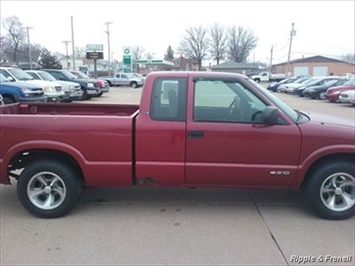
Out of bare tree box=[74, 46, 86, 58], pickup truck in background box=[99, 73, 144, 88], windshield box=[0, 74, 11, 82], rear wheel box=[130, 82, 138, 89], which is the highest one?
bare tree box=[74, 46, 86, 58]

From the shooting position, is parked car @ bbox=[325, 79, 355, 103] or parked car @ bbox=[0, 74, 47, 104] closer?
parked car @ bbox=[0, 74, 47, 104]

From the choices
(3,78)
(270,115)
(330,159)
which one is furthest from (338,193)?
(3,78)

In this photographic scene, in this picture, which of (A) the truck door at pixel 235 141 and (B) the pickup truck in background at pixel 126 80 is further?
(B) the pickup truck in background at pixel 126 80

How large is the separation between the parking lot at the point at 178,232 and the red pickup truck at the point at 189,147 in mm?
337

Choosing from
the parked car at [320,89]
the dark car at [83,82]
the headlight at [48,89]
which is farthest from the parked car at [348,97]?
the headlight at [48,89]

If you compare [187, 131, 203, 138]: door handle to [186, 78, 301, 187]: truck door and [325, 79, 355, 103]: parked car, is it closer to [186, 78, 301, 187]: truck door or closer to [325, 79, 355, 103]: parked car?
[186, 78, 301, 187]: truck door

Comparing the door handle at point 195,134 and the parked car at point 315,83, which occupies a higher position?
the door handle at point 195,134

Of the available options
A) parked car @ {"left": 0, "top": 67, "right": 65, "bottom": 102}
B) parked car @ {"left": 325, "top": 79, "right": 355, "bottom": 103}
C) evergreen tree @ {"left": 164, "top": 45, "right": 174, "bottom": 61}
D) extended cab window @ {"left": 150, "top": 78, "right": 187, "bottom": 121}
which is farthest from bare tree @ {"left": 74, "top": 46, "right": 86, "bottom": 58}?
extended cab window @ {"left": 150, "top": 78, "right": 187, "bottom": 121}

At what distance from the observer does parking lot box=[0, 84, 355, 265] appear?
11.5ft

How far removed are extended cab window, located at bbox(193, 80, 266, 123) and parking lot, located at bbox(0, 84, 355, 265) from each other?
3.93ft

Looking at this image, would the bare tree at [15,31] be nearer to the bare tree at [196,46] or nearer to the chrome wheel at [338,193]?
the bare tree at [196,46]

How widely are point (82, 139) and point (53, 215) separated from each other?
0.99 metres

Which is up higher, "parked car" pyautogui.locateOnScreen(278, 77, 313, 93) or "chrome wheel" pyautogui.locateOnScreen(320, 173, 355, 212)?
"chrome wheel" pyautogui.locateOnScreen(320, 173, 355, 212)

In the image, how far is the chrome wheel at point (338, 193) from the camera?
4.38 metres
